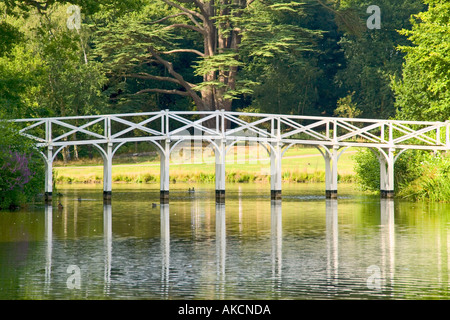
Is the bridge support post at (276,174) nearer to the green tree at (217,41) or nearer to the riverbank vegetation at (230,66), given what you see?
the riverbank vegetation at (230,66)

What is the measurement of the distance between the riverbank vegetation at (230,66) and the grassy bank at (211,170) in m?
0.09

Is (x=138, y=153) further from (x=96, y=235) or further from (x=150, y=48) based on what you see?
(x=96, y=235)

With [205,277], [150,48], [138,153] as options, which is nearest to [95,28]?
[150,48]

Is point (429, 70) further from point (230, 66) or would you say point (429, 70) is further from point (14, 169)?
point (230, 66)

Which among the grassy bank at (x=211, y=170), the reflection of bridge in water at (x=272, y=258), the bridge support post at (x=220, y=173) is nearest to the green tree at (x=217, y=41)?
the grassy bank at (x=211, y=170)

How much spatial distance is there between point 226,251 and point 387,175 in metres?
19.2

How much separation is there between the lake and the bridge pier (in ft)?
10.0

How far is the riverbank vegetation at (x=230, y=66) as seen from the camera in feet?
Result: 116

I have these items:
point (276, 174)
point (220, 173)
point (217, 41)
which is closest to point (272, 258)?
point (220, 173)

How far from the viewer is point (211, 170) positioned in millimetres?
52281
